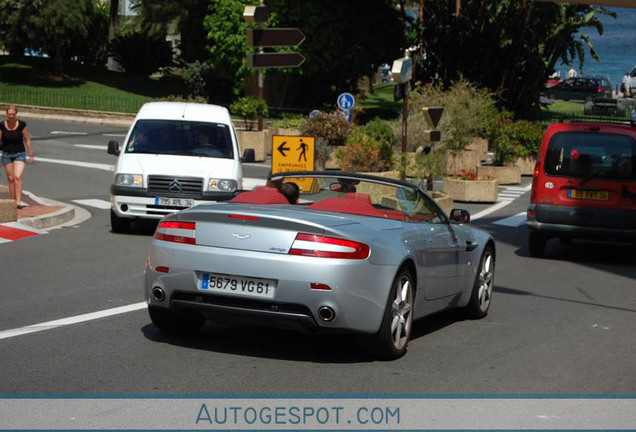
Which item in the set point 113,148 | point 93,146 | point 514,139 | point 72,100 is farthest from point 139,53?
point 113,148

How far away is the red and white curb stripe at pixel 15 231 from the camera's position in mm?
16094

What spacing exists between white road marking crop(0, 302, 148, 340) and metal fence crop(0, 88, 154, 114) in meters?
41.2

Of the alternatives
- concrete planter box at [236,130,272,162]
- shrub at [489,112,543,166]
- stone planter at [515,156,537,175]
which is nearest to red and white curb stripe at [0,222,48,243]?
shrub at [489,112,543,166]

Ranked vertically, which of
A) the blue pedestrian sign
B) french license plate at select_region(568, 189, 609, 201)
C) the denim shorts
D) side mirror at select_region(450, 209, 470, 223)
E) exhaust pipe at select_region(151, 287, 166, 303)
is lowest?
exhaust pipe at select_region(151, 287, 166, 303)

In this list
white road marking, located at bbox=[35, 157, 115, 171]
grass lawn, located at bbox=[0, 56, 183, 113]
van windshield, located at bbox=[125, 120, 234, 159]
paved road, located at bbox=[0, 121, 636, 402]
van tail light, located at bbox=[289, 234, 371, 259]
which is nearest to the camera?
paved road, located at bbox=[0, 121, 636, 402]

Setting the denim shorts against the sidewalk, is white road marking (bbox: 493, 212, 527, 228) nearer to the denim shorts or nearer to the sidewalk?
the sidewalk

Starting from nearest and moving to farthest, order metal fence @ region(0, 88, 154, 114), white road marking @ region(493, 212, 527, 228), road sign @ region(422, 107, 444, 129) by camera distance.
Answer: white road marking @ region(493, 212, 527, 228) → road sign @ region(422, 107, 444, 129) → metal fence @ region(0, 88, 154, 114)

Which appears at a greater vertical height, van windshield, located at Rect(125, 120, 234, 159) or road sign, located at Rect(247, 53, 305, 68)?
road sign, located at Rect(247, 53, 305, 68)

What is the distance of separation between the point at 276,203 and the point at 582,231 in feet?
27.8

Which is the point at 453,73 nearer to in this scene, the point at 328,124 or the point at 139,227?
the point at 328,124

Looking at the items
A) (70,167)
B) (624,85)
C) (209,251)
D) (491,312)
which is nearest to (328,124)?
(70,167)

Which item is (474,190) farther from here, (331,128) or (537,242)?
(537,242)

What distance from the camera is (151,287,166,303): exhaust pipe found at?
327 inches

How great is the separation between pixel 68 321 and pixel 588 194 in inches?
358
